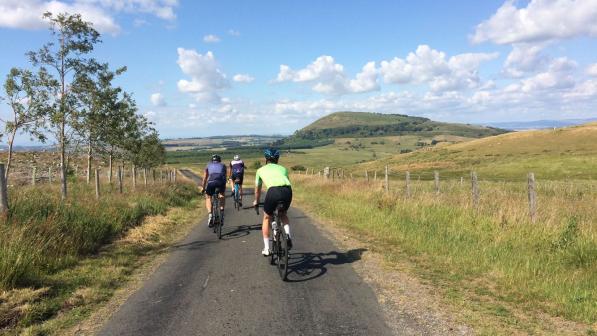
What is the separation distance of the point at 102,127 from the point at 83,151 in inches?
54.6

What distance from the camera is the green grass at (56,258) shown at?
6.41 m

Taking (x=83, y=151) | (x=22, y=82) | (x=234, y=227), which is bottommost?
(x=234, y=227)

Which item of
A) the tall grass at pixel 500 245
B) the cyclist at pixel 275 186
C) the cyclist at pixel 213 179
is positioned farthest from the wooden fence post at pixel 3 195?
the tall grass at pixel 500 245

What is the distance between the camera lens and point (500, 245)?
9.93 m

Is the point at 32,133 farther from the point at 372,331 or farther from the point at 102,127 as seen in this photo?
the point at 372,331

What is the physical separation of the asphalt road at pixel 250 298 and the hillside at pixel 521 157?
56183 millimetres

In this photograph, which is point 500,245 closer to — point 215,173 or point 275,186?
point 275,186

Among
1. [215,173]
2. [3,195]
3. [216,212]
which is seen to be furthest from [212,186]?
[3,195]

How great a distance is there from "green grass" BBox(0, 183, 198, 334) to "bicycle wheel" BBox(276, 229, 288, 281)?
2.93m

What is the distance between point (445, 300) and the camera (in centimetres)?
671

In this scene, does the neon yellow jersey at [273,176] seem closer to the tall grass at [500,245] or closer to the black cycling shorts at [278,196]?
the black cycling shorts at [278,196]

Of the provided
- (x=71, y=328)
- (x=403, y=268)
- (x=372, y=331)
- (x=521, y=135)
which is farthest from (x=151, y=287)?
(x=521, y=135)

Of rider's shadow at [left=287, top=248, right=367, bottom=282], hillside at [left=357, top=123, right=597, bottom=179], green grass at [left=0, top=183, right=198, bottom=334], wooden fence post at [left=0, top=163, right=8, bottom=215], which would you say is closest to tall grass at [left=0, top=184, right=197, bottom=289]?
green grass at [left=0, top=183, right=198, bottom=334]

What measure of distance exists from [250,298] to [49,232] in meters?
5.34
